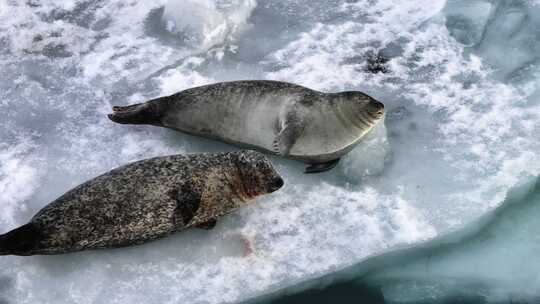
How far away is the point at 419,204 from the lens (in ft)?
12.6

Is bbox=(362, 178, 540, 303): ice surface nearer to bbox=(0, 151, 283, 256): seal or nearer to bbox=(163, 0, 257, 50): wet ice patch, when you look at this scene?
bbox=(0, 151, 283, 256): seal

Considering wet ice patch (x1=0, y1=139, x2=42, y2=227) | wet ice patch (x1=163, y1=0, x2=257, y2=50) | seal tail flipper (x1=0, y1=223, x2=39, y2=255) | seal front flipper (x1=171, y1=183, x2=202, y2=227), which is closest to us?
seal tail flipper (x1=0, y1=223, x2=39, y2=255)

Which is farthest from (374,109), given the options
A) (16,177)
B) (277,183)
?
(16,177)

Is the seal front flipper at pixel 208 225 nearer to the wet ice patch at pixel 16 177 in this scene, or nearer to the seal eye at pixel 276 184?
the seal eye at pixel 276 184

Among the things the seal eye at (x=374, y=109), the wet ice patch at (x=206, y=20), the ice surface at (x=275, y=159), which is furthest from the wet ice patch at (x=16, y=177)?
the seal eye at (x=374, y=109)

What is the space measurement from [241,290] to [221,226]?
419mm

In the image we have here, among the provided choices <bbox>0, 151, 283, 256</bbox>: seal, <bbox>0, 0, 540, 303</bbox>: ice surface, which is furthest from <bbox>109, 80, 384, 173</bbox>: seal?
<bbox>0, 151, 283, 256</bbox>: seal

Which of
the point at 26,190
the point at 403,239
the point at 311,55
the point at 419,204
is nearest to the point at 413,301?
the point at 403,239

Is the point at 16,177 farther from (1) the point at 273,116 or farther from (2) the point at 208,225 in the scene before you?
(1) the point at 273,116

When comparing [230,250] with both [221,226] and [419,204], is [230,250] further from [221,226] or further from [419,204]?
[419,204]

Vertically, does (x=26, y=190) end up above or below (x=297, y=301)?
above

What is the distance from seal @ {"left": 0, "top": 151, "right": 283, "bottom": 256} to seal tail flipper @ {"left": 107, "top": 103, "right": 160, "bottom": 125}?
18.4 inches

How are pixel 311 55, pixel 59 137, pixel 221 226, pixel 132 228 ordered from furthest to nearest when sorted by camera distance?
pixel 311 55 < pixel 59 137 < pixel 221 226 < pixel 132 228

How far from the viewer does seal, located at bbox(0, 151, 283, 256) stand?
136 inches
